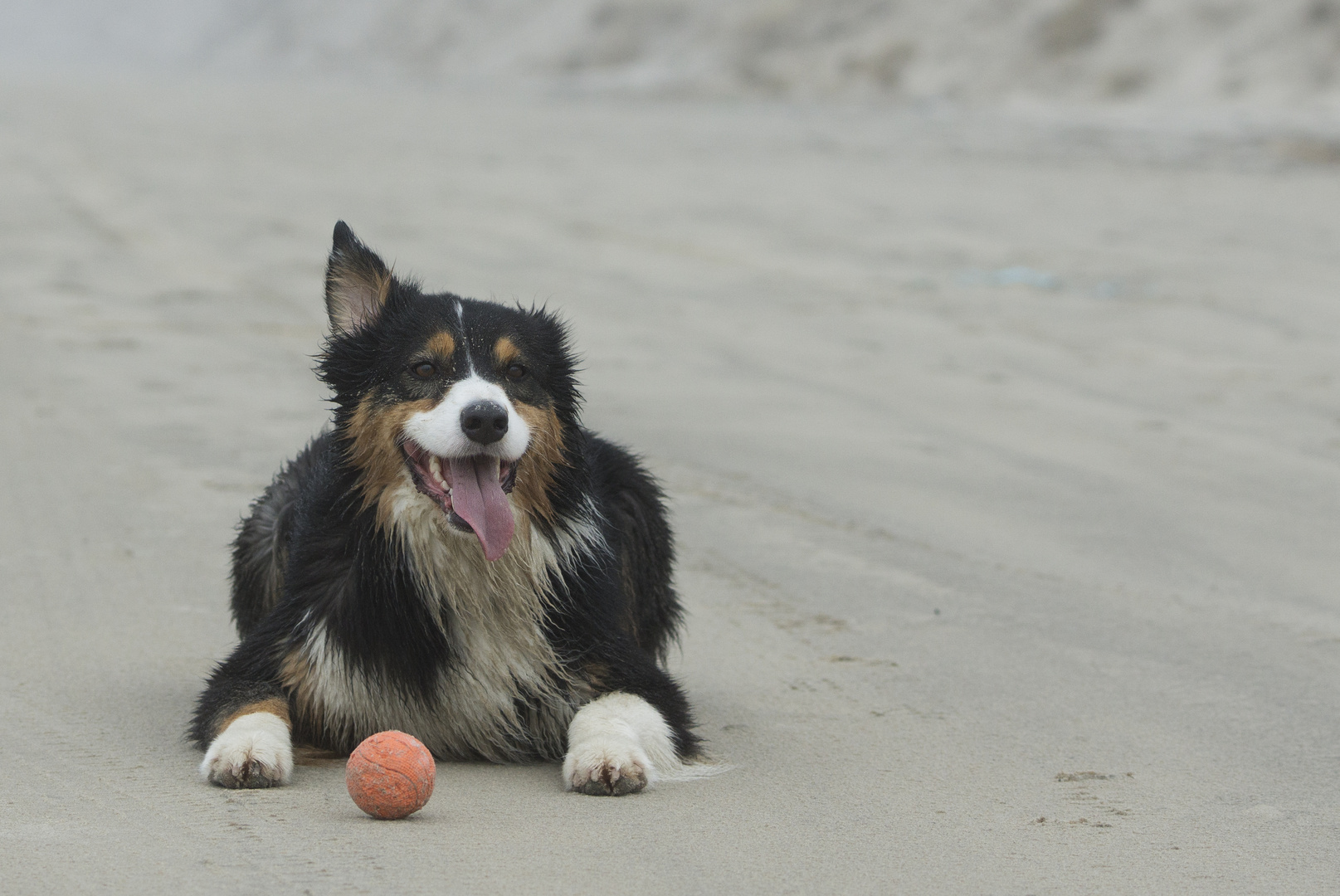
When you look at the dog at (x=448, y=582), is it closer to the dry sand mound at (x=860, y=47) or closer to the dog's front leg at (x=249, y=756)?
the dog's front leg at (x=249, y=756)

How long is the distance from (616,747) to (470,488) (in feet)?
2.61

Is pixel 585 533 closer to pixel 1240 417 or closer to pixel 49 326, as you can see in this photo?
pixel 1240 417

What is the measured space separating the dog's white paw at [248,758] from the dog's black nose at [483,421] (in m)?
0.95

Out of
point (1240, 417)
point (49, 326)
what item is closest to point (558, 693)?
point (1240, 417)

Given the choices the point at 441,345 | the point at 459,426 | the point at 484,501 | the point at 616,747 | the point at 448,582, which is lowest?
the point at 616,747

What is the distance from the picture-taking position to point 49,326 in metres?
11.1

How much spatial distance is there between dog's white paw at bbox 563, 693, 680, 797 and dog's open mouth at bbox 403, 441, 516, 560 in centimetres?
54

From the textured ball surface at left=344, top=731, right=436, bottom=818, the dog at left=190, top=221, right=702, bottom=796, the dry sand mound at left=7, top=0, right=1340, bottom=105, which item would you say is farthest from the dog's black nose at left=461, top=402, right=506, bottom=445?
the dry sand mound at left=7, top=0, right=1340, bottom=105

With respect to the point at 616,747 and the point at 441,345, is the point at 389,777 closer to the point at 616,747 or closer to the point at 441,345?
the point at 616,747

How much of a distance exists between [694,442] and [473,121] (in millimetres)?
21650

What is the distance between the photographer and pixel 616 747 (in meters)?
4.60

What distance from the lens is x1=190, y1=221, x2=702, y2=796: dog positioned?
15.2 ft

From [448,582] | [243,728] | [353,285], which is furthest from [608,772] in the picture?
[353,285]

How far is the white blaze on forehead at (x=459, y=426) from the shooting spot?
4465mm
